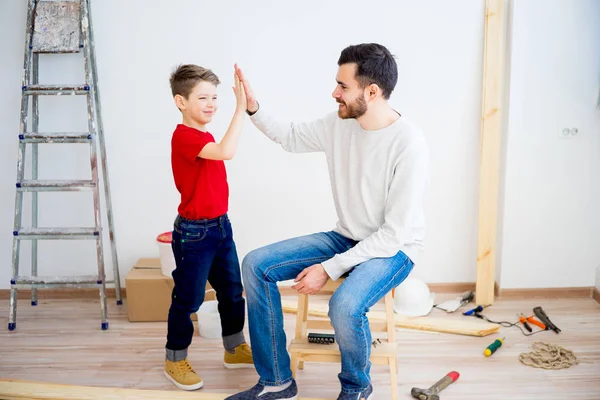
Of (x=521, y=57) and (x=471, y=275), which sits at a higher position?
(x=521, y=57)

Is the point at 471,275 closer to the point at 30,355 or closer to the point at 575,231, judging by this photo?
the point at 575,231

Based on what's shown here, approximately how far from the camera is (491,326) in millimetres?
3109

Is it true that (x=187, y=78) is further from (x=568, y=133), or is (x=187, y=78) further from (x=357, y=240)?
(x=568, y=133)

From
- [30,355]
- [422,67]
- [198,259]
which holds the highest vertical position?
[422,67]

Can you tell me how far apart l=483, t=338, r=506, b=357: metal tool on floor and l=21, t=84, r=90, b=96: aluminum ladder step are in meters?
2.30

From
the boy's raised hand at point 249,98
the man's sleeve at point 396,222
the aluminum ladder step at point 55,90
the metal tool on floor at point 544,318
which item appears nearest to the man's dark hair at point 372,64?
the man's sleeve at point 396,222

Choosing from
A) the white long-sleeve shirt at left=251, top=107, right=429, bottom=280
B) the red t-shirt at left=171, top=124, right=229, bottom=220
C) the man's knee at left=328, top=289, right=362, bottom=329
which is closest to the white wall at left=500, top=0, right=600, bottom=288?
the white long-sleeve shirt at left=251, top=107, right=429, bottom=280

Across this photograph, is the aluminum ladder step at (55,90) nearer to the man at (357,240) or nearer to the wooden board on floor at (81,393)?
the man at (357,240)

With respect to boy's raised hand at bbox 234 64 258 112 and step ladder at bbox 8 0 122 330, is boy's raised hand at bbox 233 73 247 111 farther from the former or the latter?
step ladder at bbox 8 0 122 330

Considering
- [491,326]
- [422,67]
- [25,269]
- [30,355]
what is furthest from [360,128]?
[25,269]

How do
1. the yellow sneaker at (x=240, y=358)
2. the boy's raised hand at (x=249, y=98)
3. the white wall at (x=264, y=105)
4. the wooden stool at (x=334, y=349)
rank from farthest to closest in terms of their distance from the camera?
the white wall at (x=264, y=105), the yellow sneaker at (x=240, y=358), the boy's raised hand at (x=249, y=98), the wooden stool at (x=334, y=349)

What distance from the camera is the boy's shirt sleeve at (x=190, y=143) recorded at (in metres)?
2.38

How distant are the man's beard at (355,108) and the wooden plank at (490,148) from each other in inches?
47.8

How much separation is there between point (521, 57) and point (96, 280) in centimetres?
250
